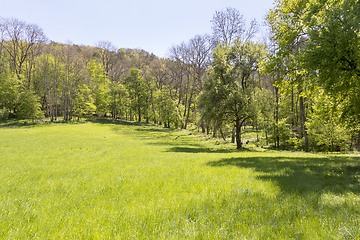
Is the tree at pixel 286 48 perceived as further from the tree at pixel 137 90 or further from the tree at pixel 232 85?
the tree at pixel 137 90

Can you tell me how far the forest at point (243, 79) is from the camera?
947 centimetres

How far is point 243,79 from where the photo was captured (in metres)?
23.9

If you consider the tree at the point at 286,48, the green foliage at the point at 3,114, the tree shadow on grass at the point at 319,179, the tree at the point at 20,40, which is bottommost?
the tree shadow on grass at the point at 319,179

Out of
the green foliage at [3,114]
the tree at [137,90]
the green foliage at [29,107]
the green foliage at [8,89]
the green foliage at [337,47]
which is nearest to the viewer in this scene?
the green foliage at [337,47]

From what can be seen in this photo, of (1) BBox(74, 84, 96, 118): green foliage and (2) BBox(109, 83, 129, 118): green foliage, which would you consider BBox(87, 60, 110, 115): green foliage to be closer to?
(2) BBox(109, 83, 129, 118): green foliage

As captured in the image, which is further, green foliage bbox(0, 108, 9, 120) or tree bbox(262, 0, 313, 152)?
green foliage bbox(0, 108, 9, 120)

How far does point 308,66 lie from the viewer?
9.81 meters

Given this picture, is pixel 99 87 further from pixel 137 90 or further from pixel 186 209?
pixel 186 209

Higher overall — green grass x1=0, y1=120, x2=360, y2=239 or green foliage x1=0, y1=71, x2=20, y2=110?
green foliage x1=0, y1=71, x2=20, y2=110

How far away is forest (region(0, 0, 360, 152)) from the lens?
31.1 ft

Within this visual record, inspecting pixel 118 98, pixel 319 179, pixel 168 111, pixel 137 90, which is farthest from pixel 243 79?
pixel 118 98

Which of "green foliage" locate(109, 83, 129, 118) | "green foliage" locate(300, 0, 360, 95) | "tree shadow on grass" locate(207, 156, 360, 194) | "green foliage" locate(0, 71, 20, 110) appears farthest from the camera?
"green foliage" locate(109, 83, 129, 118)

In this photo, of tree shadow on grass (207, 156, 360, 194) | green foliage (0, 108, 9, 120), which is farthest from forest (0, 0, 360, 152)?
tree shadow on grass (207, 156, 360, 194)

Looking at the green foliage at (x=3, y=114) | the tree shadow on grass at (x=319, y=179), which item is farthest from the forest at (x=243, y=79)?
the tree shadow on grass at (x=319, y=179)
